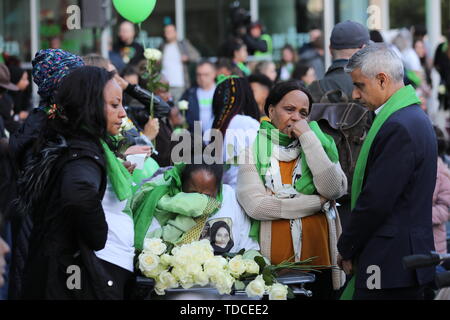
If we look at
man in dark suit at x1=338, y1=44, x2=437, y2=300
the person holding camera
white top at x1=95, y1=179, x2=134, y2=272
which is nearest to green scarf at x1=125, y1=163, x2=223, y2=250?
white top at x1=95, y1=179, x2=134, y2=272

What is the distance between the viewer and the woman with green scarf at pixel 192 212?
5.11 metres

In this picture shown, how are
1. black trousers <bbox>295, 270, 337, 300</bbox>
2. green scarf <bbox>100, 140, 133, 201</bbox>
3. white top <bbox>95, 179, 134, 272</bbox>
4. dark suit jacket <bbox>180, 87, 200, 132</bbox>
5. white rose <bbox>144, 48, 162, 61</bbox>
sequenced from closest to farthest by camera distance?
green scarf <bbox>100, 140, 133, 201</bbox> → white top <bbox>95, 179, 134, 272</bbox> → black trousers <bbox>295, 270, 337, 300</bbox> → white rose <bbox>144, 48, 162, 61</bbox> → dark suit jacket <bbox>180, 87, 200, 132</bbox>

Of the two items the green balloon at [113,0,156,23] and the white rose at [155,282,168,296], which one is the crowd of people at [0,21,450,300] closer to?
the white rose at [155,282,168,296]

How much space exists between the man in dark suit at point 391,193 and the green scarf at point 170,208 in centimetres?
89

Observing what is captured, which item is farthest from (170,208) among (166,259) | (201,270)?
(201,270)

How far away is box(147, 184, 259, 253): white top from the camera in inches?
203

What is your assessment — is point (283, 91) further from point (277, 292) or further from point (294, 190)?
point (277, 292)

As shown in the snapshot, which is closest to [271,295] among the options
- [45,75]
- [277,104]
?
[277,104]

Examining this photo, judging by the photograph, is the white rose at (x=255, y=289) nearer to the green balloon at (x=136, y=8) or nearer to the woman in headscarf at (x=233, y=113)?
the woman in headscarf at (x=233, y=113)

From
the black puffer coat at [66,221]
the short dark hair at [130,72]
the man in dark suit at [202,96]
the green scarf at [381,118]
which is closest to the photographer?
the black puffer coat at [66,221]

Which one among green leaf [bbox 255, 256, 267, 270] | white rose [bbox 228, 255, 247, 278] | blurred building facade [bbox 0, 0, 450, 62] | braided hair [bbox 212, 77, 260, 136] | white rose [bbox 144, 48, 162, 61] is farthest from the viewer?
blurred building facade [bbox 0, 0, 450, 62]

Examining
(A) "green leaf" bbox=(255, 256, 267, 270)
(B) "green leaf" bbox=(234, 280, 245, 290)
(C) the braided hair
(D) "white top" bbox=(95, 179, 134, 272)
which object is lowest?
(B) "green leaf" bbox=(234, 280, 245, 290)

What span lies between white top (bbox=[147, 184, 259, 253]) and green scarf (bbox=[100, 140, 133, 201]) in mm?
772

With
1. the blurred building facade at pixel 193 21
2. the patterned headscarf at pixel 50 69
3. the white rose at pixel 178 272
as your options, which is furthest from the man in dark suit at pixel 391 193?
the blurred building facade at pixel 193 21
